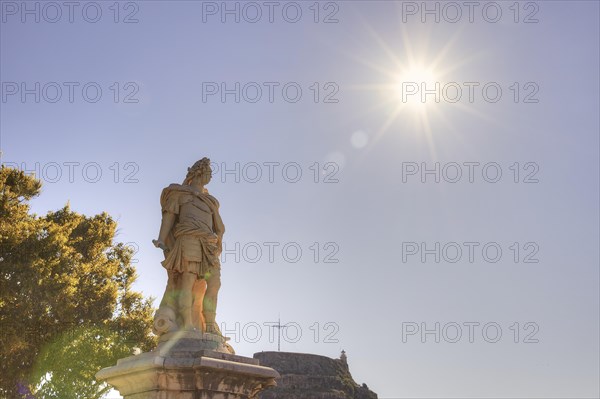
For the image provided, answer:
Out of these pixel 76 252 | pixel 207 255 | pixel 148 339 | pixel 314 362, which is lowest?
pixel 207 255

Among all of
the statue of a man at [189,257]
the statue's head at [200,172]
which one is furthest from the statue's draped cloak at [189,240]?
the statue's head at [200,172]

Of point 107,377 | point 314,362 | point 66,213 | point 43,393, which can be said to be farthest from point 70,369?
point 314,362

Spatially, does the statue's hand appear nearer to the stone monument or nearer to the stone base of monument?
the stone monument

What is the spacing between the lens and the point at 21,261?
22.5m

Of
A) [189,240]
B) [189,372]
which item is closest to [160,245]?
[189,240]

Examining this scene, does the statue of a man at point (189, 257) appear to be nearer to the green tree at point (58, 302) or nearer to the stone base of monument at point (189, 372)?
the stone base of monument at point (189, 372)

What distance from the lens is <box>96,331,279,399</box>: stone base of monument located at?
32.8 ft

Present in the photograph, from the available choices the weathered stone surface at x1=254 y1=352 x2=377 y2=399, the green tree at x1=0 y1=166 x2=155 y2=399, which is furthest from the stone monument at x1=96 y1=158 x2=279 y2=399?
the weathered stone surface at x1=254 y1=352 x2=377 y2=399

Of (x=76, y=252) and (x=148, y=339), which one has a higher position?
(x=76, y=252)

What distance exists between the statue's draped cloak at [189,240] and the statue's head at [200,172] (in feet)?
0.96

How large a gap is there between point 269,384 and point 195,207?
285cm

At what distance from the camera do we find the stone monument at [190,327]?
10031 mm

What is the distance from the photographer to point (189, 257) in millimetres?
11109

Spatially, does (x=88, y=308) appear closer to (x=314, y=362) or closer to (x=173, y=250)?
(x=173, y=250)
